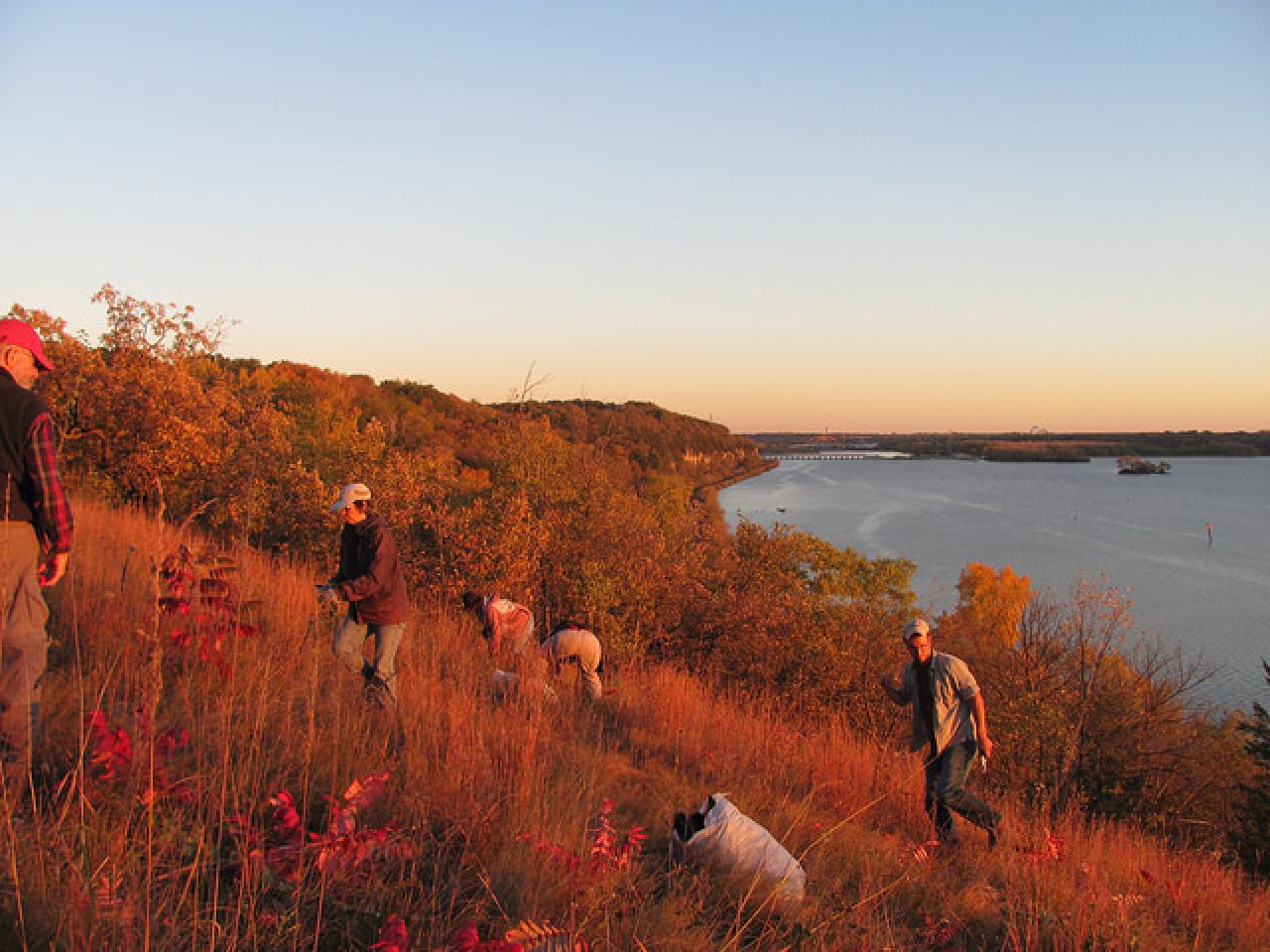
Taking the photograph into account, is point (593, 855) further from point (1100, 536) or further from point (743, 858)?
point (1100, 536)

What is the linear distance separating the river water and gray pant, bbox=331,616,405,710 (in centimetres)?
1510

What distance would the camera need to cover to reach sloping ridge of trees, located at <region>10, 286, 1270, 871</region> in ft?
39.3

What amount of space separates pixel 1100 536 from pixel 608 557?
2911 inches

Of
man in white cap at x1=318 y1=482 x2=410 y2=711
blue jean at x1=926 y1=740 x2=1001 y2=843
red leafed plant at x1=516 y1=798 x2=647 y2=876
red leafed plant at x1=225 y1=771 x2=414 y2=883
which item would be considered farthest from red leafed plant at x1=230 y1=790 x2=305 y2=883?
blue jean at x1=926 y1=740 x2=1001 y2=843

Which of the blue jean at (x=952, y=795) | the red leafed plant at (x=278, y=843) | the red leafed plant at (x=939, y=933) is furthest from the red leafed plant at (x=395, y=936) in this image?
the blue jean at (x=952, y=795)

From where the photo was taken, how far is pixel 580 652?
7250mm

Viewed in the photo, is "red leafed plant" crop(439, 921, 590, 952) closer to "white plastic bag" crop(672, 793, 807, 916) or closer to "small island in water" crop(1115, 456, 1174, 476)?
"white plastic bag" crop(672, 793, 807, 916)

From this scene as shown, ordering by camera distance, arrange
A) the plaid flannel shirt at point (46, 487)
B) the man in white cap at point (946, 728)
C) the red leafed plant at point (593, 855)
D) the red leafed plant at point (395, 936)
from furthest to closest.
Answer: the man in white cap at point (946, 728)
the plaid flannel shirt at point (46, 487)
the red leafed plant at point (593, 855)
the red leafed plant at point (395, 936)

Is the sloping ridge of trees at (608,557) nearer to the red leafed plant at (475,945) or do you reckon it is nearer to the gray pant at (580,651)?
the gray pant at (580,651)

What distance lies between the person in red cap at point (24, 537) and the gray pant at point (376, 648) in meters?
2.25

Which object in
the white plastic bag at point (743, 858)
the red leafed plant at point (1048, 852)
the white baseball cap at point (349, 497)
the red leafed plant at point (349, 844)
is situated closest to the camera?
the red leafed plant at point (349, 844)

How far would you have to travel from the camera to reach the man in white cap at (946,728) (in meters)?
5.41

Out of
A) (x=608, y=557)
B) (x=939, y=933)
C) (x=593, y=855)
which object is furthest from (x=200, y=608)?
(x=608, y=557)

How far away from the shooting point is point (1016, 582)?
47.4 metres
